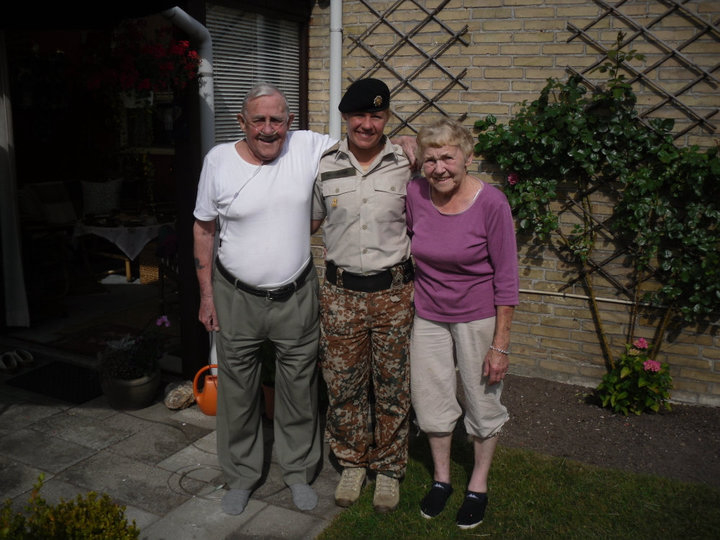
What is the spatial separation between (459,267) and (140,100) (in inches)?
99.5

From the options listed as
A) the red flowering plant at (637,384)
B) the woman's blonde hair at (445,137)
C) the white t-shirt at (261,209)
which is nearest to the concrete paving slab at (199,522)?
the white t-shirt at (261,209)

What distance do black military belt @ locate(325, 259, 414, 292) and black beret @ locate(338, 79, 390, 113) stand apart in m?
0.75

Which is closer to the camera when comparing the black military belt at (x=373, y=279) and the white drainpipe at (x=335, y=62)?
the black military belt at (x=373, y=279)

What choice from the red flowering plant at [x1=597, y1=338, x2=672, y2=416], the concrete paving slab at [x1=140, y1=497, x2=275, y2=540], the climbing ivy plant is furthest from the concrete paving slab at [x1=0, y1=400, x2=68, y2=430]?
the red flowering plant at [x1=597, y1=338, x2=672, y2=416]

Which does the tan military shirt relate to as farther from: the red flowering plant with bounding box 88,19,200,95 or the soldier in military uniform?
the red flowering plant with bounding box 88,19,200,95

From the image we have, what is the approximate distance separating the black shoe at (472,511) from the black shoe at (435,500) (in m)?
0.11

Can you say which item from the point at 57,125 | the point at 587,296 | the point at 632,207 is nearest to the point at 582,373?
the point at 587,296

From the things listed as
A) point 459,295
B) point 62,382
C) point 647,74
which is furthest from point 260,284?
point 647,74

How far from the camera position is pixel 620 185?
4.77 m

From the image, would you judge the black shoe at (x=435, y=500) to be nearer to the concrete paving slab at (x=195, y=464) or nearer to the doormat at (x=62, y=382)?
the concrete paving slab at (x=195, y=464)

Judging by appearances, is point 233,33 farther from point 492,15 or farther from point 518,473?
point 518,473

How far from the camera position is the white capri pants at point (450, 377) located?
3.18m

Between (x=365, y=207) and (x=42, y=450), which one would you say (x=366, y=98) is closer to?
(x=365, y=207)

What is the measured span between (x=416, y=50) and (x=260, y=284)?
9.03 ft
